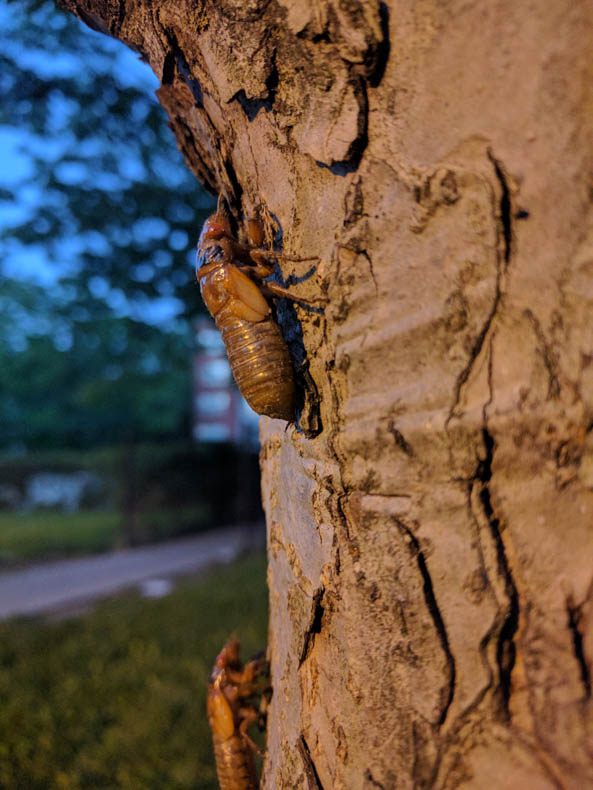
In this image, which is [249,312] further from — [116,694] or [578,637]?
[116,694]

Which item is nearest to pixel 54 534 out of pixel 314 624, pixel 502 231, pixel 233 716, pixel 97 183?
pixel 97 183

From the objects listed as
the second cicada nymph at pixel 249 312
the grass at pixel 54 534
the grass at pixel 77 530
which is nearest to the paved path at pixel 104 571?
the grass at pixel 77 530

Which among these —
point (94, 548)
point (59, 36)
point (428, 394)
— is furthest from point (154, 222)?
point (94, 548)

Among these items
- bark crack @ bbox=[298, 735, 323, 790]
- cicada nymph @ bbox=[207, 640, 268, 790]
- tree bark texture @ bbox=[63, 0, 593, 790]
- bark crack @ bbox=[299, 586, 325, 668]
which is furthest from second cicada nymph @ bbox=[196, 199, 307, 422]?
cicada nymph @ bbox=[207, 640, 268, 790]

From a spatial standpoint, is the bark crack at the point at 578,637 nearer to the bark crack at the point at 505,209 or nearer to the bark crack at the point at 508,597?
the bark crack at the point at 508,597

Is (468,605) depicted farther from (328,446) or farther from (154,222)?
(154,222)

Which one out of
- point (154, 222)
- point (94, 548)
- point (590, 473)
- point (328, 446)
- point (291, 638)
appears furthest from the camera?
point (94, 548)

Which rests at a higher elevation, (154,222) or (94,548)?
(154,222)
